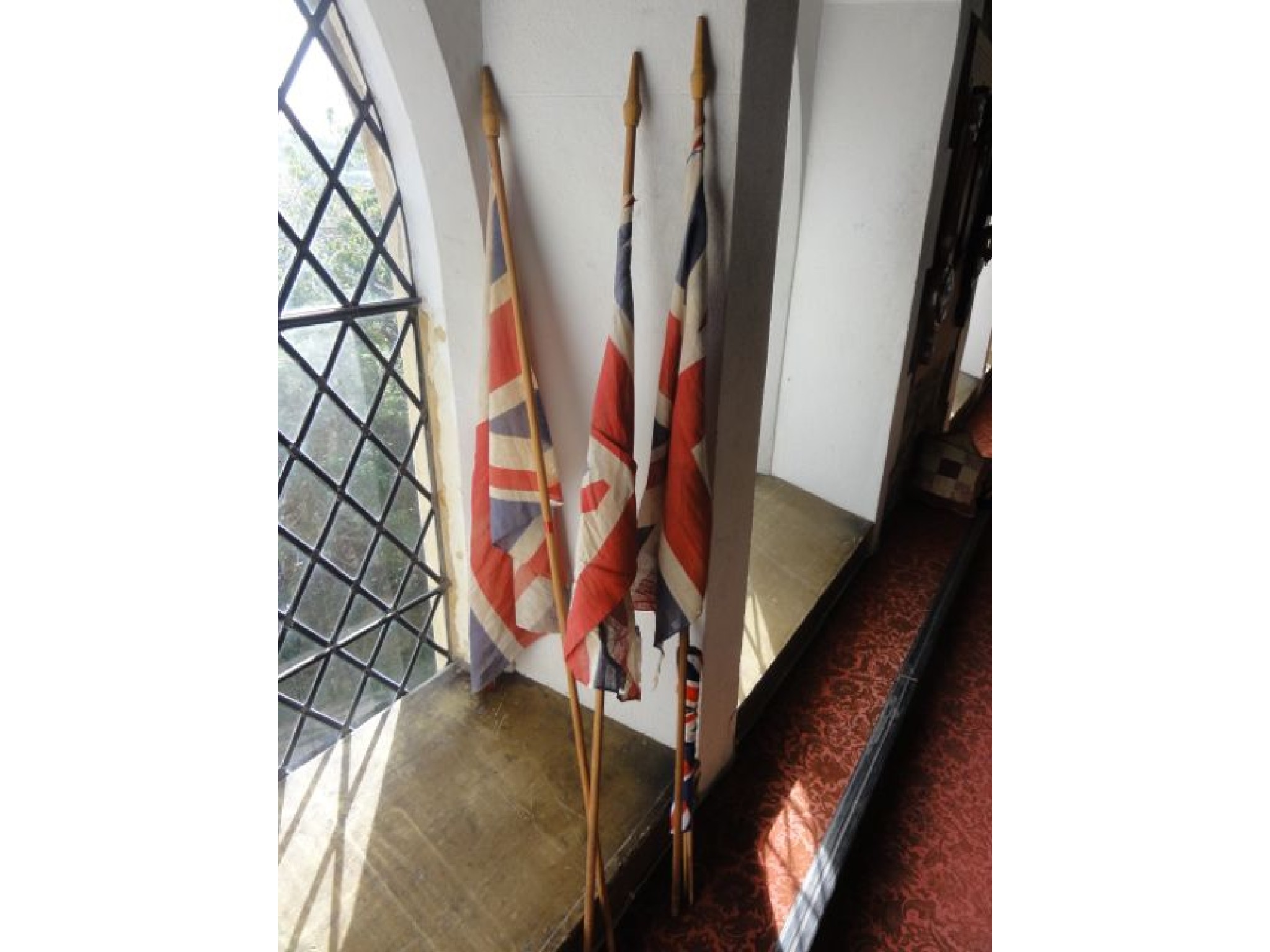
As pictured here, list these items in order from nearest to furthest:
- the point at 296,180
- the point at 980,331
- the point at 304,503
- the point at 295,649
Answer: the point at 296,180
the point at 304,503
the point at 295,649
the point at 980,331

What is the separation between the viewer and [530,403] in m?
1.61

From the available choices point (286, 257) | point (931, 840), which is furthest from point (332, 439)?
point (931, 840)

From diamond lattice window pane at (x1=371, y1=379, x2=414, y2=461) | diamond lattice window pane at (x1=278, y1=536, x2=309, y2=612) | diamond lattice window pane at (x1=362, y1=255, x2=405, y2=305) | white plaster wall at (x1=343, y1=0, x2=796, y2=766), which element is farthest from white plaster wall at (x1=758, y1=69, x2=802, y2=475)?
diamond lattice window pane at (x1=278, y1=536, x2=309, y2=612)

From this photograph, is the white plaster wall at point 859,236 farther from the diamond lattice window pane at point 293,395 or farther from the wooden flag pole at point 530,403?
the diamond lattice window pane at point 293,395

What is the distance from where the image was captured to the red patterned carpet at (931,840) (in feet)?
6.65

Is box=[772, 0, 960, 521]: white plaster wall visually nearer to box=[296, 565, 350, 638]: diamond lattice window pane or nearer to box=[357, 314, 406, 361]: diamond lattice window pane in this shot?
box=[357, 314, 406, 361]: diamond lattice window pane

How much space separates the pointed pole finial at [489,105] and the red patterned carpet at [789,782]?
213cm

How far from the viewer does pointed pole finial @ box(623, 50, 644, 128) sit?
1.36 m

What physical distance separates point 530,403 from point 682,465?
40 centimetres

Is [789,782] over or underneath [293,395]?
underneath

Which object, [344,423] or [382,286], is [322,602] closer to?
[344,423]
